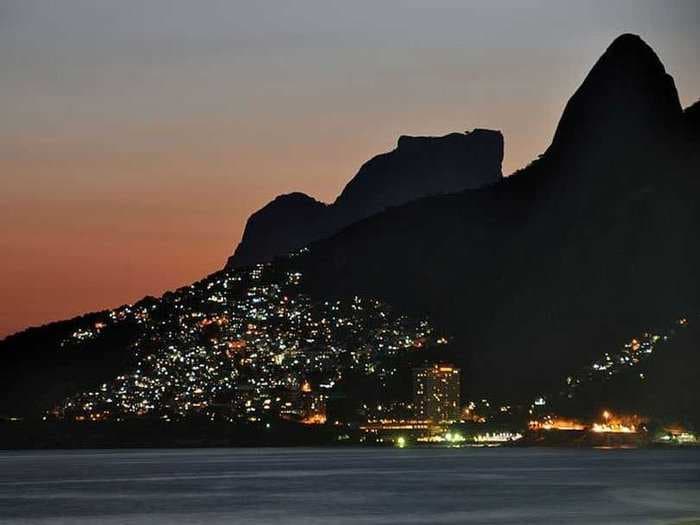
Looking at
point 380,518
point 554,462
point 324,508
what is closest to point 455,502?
point 324,508

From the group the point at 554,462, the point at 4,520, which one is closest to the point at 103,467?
the point at 554,462

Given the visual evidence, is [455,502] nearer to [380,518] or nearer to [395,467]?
[380,518]

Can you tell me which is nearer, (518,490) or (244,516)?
(244,516)

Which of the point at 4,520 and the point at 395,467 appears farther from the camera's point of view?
the point at 395,467

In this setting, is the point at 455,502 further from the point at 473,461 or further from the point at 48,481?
the point at 473,461

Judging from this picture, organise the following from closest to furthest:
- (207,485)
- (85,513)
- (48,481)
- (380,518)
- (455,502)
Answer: (380,518), (85,513), (455,502), (207,485), (48,481)

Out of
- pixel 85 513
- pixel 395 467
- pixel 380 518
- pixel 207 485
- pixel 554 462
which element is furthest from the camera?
pixel 554 462

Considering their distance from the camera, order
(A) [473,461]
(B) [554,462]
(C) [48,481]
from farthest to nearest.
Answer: (A) [473,461] < (B) [554,462] < (C) [48,481]
